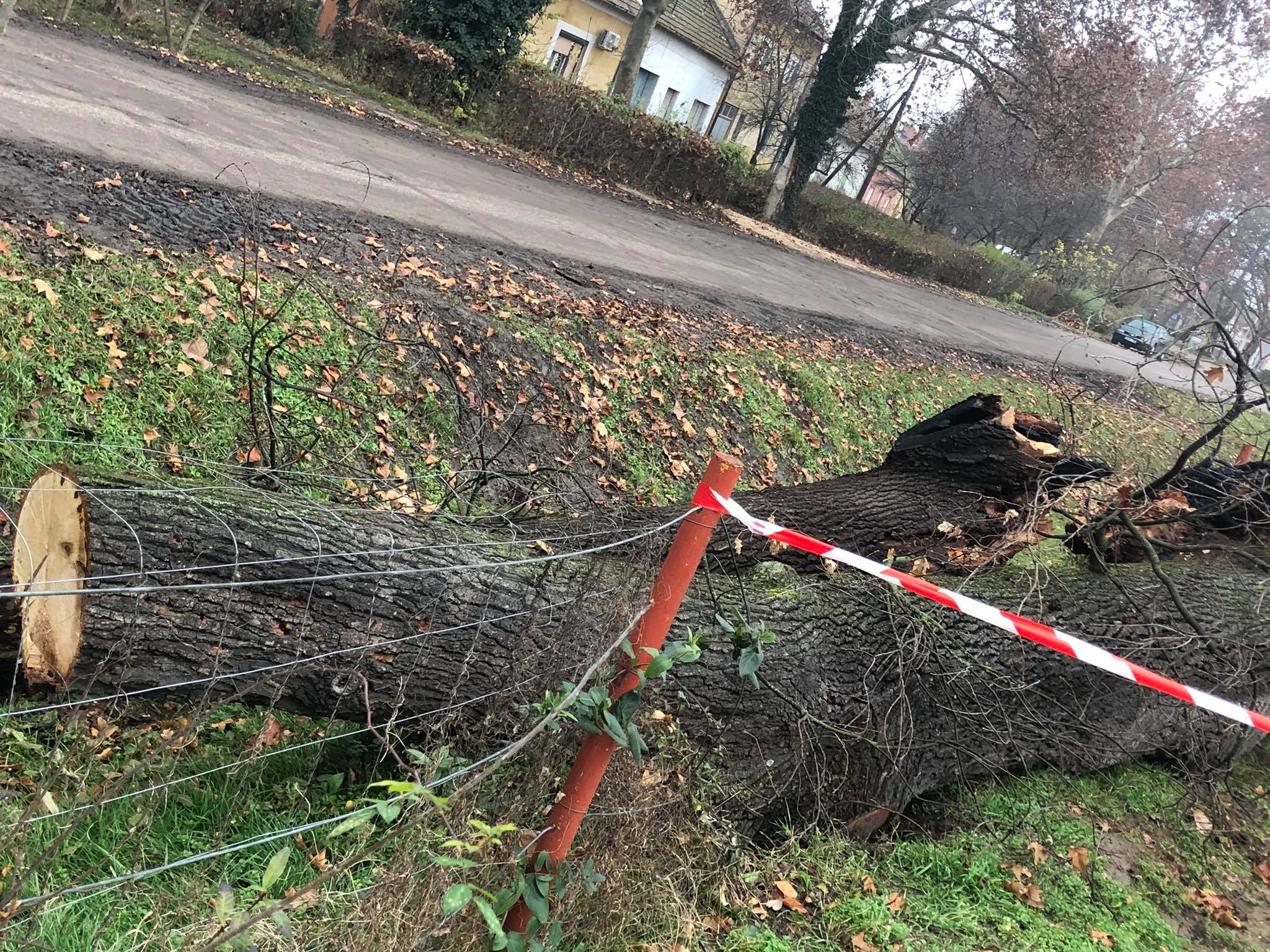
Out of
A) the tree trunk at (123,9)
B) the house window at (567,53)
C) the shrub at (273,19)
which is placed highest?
the house window at (567,53)

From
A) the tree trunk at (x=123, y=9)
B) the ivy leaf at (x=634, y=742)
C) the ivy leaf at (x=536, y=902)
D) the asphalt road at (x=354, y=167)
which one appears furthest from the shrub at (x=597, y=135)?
the ivy leaf at (x=536, y=902)

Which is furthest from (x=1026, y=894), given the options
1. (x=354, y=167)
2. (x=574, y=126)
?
(x=574, y=126)

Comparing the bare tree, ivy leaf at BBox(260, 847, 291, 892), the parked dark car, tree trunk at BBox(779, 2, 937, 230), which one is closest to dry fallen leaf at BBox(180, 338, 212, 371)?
ivy leaf at BBox(260, 847, 291, 892)

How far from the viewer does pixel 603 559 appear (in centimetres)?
350

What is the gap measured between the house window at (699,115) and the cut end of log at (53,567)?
34.1 metres

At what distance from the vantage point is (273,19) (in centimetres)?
1686

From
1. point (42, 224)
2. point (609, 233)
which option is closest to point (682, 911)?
point (42, 224)

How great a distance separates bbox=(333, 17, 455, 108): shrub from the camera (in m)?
15.8

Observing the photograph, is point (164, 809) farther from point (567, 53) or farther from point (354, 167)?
point (567, 53)

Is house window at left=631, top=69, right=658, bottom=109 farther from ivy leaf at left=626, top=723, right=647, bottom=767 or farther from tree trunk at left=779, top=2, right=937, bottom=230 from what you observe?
ivy leaf at left=626, top=723, right=647, bottom=767

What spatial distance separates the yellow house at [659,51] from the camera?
91.0 feet

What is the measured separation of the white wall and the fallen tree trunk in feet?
94.0

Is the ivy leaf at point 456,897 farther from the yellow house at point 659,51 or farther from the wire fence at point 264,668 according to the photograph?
the yellow house at point 659,51

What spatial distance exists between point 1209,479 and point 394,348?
18.5 ft
